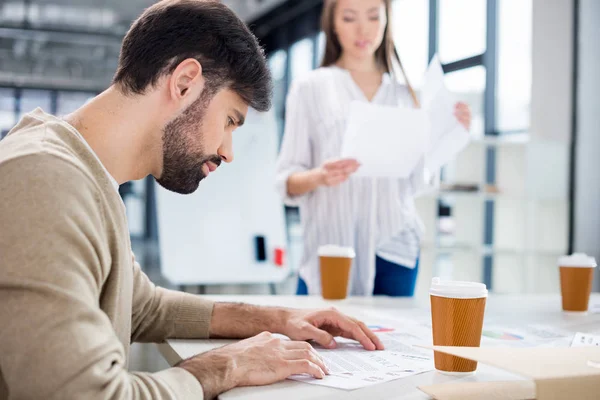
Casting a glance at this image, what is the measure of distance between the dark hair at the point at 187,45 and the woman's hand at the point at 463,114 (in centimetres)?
100

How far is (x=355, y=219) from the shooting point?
192 cm

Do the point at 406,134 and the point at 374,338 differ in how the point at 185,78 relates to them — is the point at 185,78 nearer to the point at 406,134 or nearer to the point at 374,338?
the point at 374,338

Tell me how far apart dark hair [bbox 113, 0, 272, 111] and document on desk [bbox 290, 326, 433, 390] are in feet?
1.61

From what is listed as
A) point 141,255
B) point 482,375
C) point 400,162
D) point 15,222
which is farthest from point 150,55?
point 141,255

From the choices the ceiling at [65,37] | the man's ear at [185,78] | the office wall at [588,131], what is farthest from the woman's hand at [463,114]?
the ceiling at [65,37]

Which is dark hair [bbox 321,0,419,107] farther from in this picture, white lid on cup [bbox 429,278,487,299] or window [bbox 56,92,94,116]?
window [bbox 56,92,94,116]

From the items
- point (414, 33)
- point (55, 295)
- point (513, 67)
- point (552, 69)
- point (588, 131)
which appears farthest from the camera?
point (414, 33)

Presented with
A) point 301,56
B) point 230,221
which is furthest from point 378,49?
point 301,56

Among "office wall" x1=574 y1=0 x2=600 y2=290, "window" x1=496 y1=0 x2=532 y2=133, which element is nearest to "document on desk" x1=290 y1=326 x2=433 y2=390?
"office wall" x1=574 y1=0 x2=600 y2=290

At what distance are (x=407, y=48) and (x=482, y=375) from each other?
596 centimetres

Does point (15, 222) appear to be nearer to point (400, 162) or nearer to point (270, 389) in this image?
point (270, 389)

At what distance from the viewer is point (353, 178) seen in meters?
1.93

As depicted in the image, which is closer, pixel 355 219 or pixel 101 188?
pixel 101 188

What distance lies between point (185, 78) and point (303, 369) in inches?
19.4
